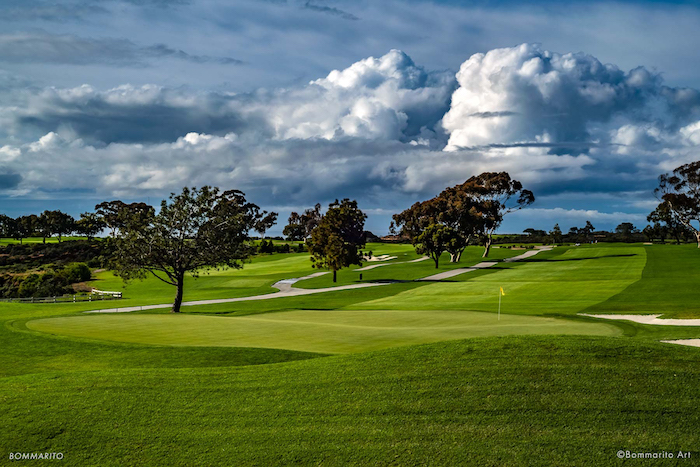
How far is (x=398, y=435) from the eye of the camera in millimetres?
9234

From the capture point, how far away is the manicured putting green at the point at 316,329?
20641 mm

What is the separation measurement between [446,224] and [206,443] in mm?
83369

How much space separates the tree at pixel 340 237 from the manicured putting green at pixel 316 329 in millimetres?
35572

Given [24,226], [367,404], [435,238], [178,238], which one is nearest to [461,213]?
[435,238]

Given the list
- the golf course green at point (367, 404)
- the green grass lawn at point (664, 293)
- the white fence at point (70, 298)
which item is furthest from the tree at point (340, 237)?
the golf course green at point (367, 404)

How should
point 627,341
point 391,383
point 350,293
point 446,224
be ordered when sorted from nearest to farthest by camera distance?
point 391,383 < point 627,341 < point 350,293 < point 446,224

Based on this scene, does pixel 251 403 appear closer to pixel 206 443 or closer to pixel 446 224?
pixel 206 443

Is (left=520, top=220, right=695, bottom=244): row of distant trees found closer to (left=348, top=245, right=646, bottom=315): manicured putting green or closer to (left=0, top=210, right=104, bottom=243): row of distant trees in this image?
(left=348, top=245, right=646, bottom=315): manicured putting green

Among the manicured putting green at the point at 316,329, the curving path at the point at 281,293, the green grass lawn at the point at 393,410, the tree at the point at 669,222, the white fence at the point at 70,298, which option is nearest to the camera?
the green grass lawn at the point at 393,410

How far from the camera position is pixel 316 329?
2419 centimetres

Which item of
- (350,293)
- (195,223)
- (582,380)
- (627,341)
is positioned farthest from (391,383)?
(350,293)

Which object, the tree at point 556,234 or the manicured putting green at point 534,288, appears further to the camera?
the tree at point 556,234

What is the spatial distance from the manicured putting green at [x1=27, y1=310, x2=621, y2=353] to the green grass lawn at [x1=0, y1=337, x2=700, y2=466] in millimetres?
7054

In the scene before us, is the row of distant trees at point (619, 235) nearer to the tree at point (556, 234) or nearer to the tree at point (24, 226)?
the tree at point (556, 234)
